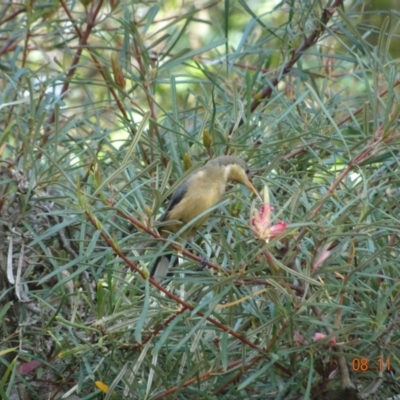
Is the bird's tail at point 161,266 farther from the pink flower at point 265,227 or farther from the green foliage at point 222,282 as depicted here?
the pink flower at point 265,227

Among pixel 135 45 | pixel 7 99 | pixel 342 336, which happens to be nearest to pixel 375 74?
pixel 342 336

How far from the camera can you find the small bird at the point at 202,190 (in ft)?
6.34

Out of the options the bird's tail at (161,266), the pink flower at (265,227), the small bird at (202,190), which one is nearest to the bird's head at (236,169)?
the small bird at (202,190)

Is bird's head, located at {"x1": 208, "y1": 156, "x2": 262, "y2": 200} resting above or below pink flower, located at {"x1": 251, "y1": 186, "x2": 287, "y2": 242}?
below

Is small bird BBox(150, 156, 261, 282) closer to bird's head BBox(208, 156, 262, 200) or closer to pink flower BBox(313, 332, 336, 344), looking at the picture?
bird's head BBox(208, 156, 262, 200)

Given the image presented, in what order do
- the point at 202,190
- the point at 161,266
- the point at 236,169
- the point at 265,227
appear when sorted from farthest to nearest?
the point at 202,190 < the point at 236,169 < the point at 161,266 < the point at 265,227

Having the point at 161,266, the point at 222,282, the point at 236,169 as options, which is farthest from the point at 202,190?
the point at 222,282

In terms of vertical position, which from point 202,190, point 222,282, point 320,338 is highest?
point 222,282

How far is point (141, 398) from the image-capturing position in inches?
58.7

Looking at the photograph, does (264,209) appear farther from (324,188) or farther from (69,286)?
(69,286)

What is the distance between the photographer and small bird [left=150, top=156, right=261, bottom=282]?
6.34 feet

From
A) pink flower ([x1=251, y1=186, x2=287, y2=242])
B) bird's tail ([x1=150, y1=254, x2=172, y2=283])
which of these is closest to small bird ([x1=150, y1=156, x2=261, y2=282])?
bird's tail ([x1=150, y1=254, x2=172, y2=283])

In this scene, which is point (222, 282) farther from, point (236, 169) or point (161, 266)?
point (236, 169)

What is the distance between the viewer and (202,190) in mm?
2330
